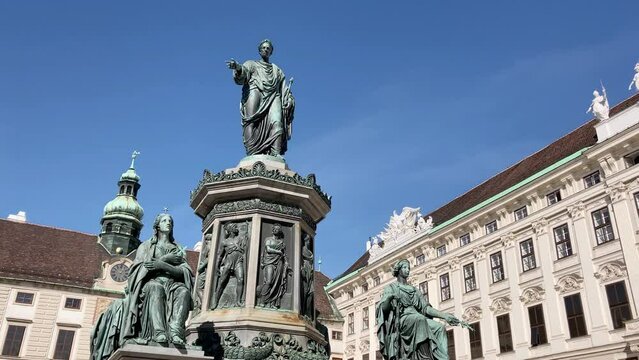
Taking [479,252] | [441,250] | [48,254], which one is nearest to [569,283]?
[479,252]

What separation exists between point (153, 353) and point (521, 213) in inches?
1005

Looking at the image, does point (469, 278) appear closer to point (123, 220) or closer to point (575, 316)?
point (575, 316)

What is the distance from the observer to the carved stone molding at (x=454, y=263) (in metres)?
31.1

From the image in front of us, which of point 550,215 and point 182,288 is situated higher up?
point 550,215

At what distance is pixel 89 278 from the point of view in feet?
131

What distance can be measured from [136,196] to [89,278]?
13322 mm

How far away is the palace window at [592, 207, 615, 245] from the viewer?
23.2 m

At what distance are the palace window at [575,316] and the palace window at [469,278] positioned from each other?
6103 mm

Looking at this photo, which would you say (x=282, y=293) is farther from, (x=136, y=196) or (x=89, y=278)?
(x=136, y=196)

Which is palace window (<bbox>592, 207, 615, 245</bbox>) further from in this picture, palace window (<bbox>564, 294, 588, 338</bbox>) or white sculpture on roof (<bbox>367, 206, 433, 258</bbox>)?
white sculpture on roof (<bbox>367, 206, 433, 258</bbox>)

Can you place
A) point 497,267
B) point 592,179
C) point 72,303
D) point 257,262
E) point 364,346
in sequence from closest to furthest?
point 257,262, point 592,179, point 497,267, point 364,346, point 72,303

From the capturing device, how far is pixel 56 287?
37812 mm

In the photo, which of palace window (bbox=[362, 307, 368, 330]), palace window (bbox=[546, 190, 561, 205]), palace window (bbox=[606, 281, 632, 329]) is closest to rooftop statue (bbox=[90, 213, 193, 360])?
palace window (bbox=[606, 281, 632, 329])

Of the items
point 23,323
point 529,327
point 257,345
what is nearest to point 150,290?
point 257,345
